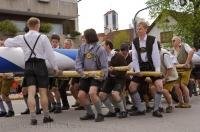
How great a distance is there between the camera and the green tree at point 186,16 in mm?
41375

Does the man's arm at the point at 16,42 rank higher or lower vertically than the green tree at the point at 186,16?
lower

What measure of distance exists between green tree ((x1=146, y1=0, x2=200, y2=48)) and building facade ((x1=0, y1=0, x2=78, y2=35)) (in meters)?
8.21

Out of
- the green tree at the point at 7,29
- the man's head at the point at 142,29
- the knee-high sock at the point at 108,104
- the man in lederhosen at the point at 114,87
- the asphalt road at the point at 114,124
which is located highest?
the green tree at the point at 7,29

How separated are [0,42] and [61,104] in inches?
89.2

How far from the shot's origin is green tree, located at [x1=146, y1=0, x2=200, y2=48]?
41375mm

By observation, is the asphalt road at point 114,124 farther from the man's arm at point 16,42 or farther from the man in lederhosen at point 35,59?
the man's arm at point 16,42

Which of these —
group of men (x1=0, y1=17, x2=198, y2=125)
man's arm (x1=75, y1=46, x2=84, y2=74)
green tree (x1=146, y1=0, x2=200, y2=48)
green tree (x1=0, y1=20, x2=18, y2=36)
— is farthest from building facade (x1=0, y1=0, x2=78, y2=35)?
man's arm (x1=75, y1=46, x2=84, y2=74)

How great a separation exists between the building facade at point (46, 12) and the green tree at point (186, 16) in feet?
26.9

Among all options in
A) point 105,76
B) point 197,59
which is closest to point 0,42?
point 105,76

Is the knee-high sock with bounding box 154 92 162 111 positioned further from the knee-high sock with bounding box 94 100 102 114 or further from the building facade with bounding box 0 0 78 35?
the building facade with bounding box 0 0 78 35

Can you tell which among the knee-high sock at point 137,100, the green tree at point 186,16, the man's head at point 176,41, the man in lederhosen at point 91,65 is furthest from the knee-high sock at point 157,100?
the green tree at point 186,16

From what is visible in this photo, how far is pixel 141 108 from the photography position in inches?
441

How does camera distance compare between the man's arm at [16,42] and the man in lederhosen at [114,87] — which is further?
the man in lederhosen at [114,87]

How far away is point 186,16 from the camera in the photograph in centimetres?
4272
